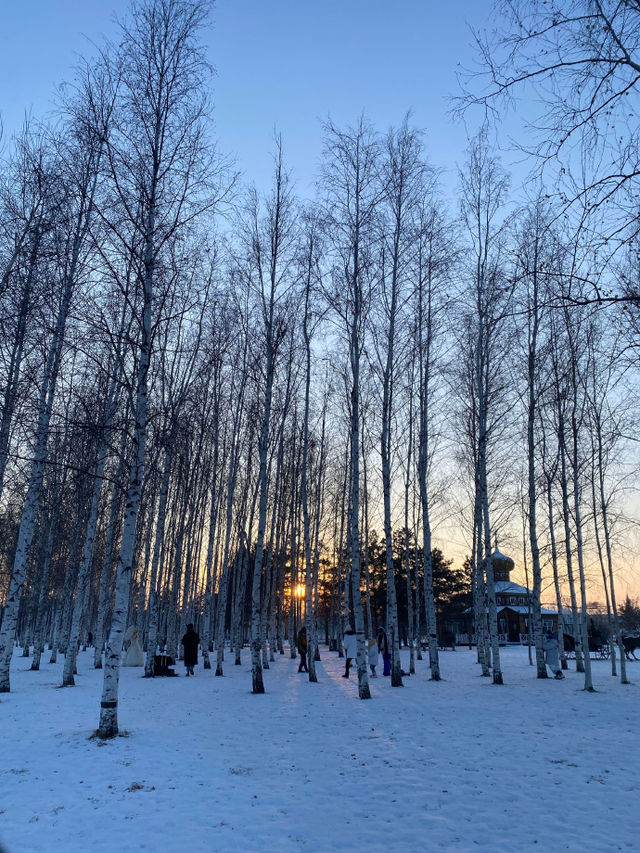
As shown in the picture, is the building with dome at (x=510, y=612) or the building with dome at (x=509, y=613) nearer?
the building with dome at (x=509, y=613)

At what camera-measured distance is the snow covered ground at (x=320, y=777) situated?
4.66 meters

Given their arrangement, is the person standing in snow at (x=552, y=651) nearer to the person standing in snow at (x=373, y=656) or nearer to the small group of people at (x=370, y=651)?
the small group of people at (x=370, y=651)

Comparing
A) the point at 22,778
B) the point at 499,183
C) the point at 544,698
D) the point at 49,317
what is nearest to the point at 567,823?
the point at 22,778

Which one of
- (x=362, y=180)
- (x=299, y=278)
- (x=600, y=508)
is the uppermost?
(x=362, y=180)

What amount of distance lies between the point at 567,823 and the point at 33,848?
187 inches

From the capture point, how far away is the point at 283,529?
29.6 m

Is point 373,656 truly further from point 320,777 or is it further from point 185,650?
point 320,777

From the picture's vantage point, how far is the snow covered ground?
466 centimetres

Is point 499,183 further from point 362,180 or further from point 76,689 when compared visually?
point 76,689

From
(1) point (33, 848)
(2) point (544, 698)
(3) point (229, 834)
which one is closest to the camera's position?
(1) point (33, 848)

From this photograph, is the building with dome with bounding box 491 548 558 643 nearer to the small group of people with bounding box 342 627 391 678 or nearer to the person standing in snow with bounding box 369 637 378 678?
the small group of people with bounding box 342 627 391 678

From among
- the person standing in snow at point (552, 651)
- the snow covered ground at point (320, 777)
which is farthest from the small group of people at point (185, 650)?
the person standing in snow at point (552, 651)

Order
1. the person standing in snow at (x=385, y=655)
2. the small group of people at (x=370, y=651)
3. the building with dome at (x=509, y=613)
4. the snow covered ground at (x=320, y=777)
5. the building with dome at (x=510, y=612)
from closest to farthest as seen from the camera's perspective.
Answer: the snow covered ground at (x=320, y=777) < the small group of people at (x=370, y=651) < the person standing in snow at (x=385, y=655) < the building with dome at (x=509, y=613) < the building with dome at (x=510, y=612)

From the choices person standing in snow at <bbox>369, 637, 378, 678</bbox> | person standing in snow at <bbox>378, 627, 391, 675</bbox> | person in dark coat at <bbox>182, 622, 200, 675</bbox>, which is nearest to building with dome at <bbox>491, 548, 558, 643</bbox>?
person standing in snow at <bbox>378, 627, 391, 675</bbox>
